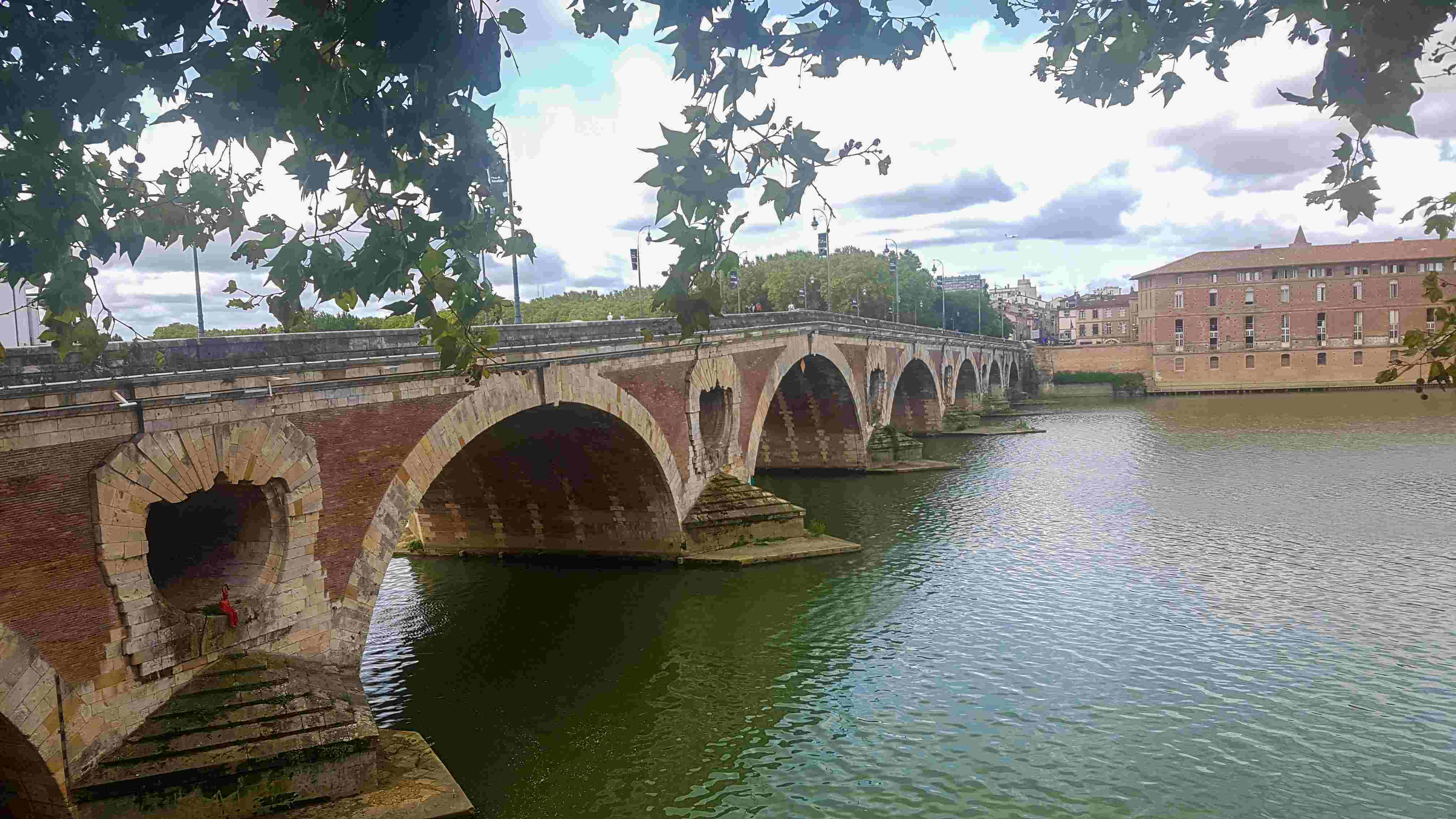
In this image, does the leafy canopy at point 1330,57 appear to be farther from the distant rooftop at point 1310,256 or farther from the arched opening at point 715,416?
the distant rooftop at point 1310,256

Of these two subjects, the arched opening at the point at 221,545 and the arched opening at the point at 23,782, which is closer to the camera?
the arched opening at the point at 23,782

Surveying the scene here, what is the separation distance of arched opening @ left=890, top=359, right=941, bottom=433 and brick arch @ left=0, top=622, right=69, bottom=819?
1955 inches

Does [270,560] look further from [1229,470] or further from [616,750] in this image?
[1229,470]

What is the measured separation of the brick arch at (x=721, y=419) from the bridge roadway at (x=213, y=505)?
2820mm

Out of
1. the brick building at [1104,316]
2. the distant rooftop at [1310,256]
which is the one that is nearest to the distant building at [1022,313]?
the brick building at [1104,316]

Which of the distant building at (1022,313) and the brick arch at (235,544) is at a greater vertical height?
the distant building at (1022,313)

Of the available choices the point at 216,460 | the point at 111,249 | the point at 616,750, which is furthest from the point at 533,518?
the point at 111,249

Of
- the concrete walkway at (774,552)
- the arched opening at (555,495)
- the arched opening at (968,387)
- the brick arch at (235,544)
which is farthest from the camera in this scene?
the arched opening at (968,387)

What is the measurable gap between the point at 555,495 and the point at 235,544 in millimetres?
12671

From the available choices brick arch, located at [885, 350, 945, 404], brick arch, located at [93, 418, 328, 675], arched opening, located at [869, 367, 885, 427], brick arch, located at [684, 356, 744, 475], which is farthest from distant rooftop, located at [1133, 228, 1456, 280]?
brick arch, located at [93, 418, 328, 675]

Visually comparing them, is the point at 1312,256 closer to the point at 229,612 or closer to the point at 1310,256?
the point at 1310,256

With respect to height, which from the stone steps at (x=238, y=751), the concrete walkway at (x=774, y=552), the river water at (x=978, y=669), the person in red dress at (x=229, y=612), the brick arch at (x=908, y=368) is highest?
the brick arch at (x=908, y=368)

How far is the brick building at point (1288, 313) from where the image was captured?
274 ft

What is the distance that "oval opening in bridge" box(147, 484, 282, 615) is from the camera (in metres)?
14.3
